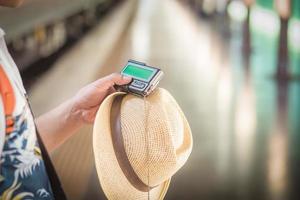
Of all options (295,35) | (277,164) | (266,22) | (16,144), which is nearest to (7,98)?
(16,144)

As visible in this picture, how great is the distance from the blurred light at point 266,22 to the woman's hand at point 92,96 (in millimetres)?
7088

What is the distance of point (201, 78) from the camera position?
5.04 m

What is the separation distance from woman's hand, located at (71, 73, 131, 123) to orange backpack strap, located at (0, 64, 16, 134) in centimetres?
25

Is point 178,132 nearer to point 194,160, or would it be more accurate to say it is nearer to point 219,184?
point 219,184

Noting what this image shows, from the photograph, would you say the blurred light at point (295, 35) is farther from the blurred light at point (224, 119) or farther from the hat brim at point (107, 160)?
the hat brim at point (107, 160)

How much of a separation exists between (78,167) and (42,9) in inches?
80.6

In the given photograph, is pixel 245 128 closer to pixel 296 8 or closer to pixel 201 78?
pixel 201 78

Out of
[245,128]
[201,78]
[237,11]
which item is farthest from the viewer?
[237,11]

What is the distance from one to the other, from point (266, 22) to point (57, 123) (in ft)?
25.0

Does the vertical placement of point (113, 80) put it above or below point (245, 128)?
above

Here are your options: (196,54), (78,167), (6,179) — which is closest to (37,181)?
(6,179)

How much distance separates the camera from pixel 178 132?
1.10m

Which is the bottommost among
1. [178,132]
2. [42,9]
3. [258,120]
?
[258,120]

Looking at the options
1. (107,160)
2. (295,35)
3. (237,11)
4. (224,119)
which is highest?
(107,160)
